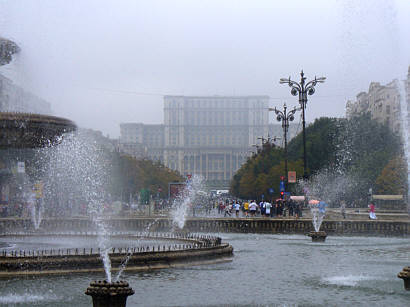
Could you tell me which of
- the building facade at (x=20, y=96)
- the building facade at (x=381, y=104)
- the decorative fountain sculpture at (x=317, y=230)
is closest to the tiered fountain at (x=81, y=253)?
the building facade at (x=20, y=96)

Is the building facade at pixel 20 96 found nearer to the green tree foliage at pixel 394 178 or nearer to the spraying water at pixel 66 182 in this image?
the spraying water at pixel 66 182

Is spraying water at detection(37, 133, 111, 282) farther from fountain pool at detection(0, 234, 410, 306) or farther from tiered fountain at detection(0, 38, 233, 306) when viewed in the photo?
fountain pool at detection(0, 234, 410, 306)

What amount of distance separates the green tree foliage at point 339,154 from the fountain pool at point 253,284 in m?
43.5

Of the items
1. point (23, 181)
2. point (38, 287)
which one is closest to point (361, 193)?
point (23, 181)

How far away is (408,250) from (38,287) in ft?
39.7

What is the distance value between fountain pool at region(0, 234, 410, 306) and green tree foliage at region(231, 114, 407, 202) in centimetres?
4353

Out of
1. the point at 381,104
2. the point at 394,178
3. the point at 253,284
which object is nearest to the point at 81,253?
Result: the point at 253,284

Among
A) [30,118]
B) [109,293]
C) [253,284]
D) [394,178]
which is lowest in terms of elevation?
[253,284]

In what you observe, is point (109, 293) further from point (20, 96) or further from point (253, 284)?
point (20, 96)

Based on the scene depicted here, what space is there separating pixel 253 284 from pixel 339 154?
5903 centimetres

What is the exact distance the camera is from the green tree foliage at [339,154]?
6250 cm

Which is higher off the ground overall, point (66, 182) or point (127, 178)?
point (127, 178)

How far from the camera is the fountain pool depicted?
10.6 metres

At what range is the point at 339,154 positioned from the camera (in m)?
69.9
